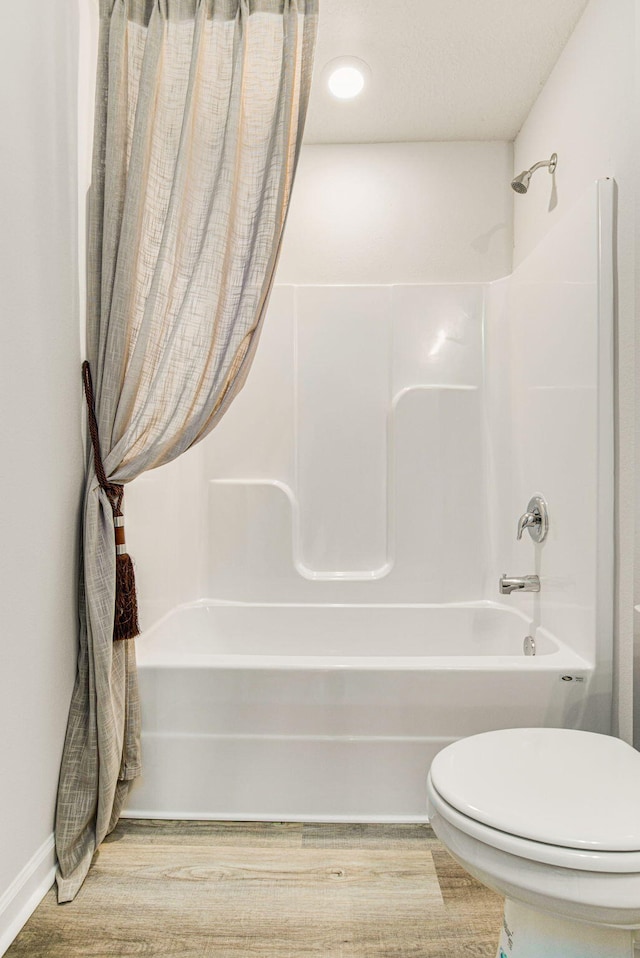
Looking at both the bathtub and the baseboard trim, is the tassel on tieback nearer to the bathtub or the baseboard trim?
the bathtub

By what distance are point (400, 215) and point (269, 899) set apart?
8.59ft

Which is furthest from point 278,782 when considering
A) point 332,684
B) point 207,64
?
point 207,64

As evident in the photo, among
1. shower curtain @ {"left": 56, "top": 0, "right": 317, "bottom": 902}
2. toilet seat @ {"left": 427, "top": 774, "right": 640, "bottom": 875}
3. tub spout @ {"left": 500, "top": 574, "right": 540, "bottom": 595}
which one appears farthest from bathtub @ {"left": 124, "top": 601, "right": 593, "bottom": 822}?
toilet seat @ {"left": 427, "top": 774, "right": 640, "bottom": 875}

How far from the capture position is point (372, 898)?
1587 mm

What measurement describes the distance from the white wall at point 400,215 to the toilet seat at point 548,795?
6.90ft

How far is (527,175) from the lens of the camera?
241 cm

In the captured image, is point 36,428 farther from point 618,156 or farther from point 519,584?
point 618,156

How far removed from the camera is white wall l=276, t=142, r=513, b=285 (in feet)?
9.49

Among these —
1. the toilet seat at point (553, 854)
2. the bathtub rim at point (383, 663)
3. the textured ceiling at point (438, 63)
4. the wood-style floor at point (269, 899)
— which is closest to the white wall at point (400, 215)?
the textured ceiling at point (438, 63)

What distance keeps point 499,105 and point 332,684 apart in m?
2.32

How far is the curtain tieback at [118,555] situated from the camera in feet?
5.81

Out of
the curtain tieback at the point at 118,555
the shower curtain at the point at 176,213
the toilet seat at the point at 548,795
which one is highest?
the shower curtain at the point at 176,213

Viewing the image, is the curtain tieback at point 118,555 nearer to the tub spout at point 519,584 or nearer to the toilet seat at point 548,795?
the toilet seat at point 548,795

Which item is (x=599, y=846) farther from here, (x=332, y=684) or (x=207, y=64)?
(x=207, y=64)
